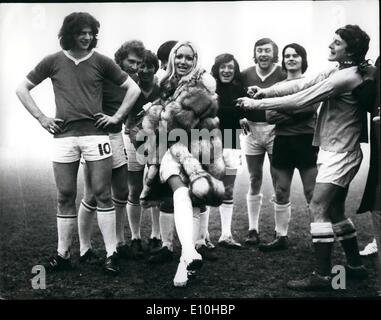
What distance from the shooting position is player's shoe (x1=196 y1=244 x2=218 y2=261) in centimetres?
480

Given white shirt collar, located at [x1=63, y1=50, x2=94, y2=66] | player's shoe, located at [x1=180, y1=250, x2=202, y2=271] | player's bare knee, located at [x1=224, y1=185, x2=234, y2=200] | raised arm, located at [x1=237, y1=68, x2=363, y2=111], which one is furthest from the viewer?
player's bare knee, located at [x1=224, y1=185, x2=234, y2=200]

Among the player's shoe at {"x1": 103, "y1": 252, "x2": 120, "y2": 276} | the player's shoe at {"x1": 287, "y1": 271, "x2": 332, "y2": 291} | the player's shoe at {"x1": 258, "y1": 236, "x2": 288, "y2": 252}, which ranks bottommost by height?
the player's shoe at {"x1": 287, "y1": 271, "x2": 332, "y2": 291}

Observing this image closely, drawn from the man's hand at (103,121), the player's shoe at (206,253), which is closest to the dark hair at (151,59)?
the man's hand at (103,121)

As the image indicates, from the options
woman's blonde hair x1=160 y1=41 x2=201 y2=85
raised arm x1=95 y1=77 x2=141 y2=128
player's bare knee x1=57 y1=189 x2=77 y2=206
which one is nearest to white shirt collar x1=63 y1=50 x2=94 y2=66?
raised arm x1=95 y1=77 x2=141 y2=128

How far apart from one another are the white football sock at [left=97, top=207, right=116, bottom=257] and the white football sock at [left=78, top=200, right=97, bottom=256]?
11cm

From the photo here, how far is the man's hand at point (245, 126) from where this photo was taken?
482 centimetres

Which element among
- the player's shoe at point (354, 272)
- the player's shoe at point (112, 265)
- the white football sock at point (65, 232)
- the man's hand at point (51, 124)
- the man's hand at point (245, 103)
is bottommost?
Result: the player's shoe at point (354, 272)

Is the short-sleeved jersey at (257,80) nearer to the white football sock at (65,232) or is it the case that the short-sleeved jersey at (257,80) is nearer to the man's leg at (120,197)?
the man's leg at (120,197)

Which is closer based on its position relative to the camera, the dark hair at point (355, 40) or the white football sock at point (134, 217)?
the dark hair at point (355, 40)

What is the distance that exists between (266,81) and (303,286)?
5.49ft

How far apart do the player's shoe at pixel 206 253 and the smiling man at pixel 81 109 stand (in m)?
0.69

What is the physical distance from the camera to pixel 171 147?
470 cm

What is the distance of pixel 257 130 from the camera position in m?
4.83

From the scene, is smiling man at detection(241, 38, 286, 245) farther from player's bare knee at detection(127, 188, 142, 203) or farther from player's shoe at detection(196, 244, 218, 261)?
player's bare knee at detection(127, 188, 142, 203)
